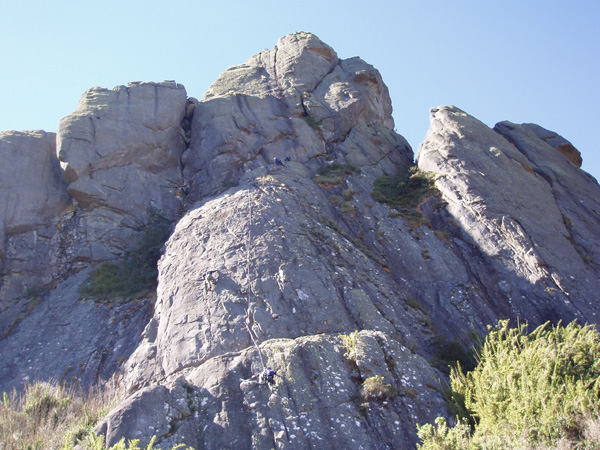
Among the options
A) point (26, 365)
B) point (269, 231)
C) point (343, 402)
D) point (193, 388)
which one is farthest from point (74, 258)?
point (343, 402)

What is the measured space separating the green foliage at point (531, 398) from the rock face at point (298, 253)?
3.19ft

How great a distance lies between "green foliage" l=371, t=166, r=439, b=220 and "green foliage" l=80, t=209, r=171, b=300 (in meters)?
8.33

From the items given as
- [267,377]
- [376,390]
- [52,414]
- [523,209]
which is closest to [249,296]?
[267,377]

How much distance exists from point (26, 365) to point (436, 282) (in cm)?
1226

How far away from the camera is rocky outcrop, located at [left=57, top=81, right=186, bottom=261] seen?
2025 centimetres

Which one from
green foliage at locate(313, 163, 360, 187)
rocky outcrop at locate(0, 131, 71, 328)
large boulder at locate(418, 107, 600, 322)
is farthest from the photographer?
green foliage at locate(313, 163, 360, 187)

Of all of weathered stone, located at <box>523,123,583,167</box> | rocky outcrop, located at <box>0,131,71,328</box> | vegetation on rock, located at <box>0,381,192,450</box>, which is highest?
rocky outcrop, located at <box>0,131,71,328</box>

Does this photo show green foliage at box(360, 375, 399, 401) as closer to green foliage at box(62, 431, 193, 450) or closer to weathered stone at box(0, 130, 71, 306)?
green foliage at box(62, 431, 193, 450)

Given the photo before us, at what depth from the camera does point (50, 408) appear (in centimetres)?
1313

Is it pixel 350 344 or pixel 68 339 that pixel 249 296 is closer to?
pixel 350 344

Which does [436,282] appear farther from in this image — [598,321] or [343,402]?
[343,402]

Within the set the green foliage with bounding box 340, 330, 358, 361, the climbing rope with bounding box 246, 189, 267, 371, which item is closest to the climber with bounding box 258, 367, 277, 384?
the climbing rope with bounding box 246, 189, 267, 371

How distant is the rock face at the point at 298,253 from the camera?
11.5m

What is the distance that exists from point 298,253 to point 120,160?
32.9 feet
